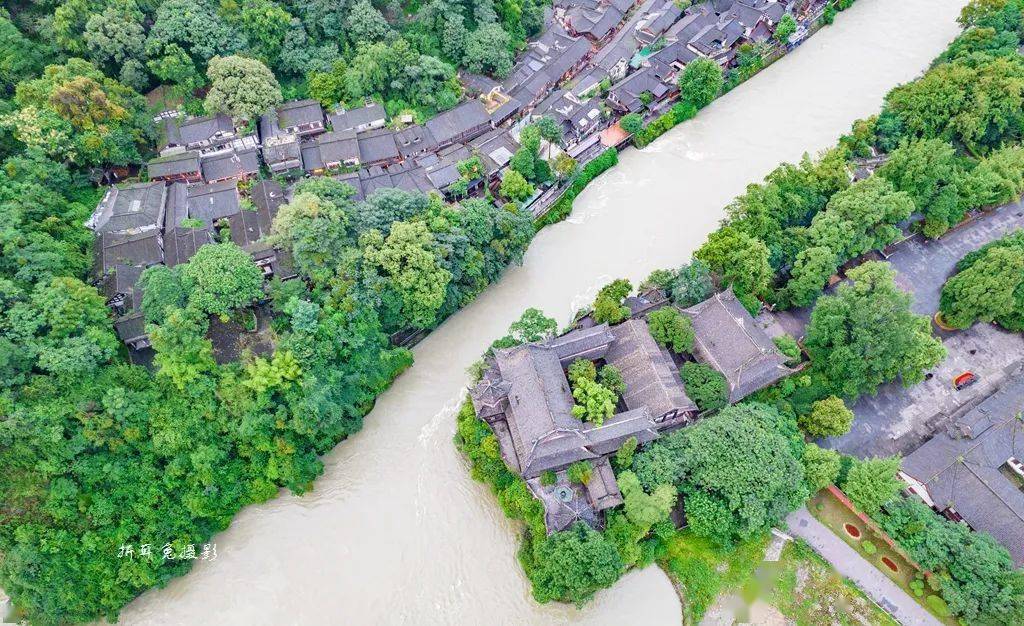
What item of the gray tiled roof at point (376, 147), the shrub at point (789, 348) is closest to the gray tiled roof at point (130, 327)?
the gray tiled roof at point (376, 147)

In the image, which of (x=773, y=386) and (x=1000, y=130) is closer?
(x=773, y=386)

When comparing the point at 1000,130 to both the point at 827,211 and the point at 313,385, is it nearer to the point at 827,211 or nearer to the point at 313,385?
the point at 827,211

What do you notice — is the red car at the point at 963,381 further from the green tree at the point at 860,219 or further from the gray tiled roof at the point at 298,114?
the gray tiled roof at the point at 298,114

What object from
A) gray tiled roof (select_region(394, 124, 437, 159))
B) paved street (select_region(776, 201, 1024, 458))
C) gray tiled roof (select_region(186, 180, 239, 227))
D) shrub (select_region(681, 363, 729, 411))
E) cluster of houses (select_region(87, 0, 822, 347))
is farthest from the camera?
gray tiled roof (select_region(394, 124, 437, 159))

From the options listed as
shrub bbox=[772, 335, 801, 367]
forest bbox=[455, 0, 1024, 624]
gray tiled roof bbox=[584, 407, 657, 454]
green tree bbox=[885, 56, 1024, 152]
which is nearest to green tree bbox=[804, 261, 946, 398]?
forest bbox=[455, 0, 1024, 624]

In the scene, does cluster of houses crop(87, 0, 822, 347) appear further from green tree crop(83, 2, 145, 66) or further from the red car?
the red car

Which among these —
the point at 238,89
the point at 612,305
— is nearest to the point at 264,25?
the point at 238,89

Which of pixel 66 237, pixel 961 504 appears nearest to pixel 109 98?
pixel 66 237

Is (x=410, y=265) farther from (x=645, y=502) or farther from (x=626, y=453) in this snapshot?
(x=645, y=502)
